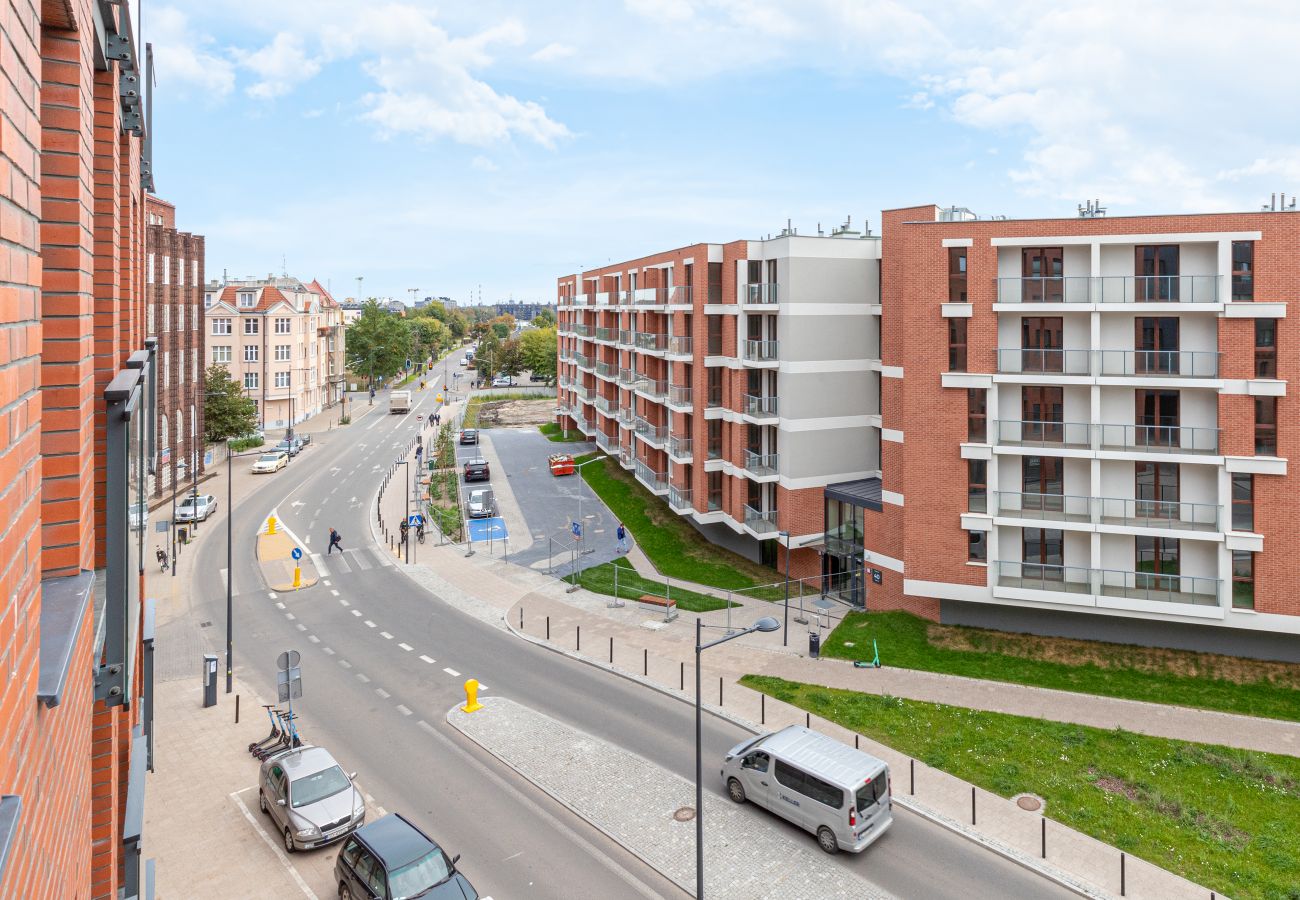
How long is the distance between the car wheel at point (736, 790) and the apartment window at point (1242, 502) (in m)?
18.5

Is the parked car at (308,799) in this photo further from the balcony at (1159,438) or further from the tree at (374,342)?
the tree at (374,342)

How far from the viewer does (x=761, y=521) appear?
3556cm

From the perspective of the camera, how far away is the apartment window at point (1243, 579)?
24719mm

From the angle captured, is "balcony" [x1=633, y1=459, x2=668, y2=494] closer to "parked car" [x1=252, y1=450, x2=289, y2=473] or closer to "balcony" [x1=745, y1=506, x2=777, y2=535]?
"balcony" [x1=745, y1=506, x2=777, y2=535]

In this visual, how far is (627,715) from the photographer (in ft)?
77.0

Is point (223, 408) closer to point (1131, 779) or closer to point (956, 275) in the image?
point (956, 275)

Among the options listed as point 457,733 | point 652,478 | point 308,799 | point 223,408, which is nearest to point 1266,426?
point 457,733

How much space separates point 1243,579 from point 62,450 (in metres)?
30.7

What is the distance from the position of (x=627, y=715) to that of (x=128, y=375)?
727 inches

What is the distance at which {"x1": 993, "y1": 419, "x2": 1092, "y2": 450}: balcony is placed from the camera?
2730 centimetres

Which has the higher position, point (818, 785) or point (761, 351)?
point (761, 351)

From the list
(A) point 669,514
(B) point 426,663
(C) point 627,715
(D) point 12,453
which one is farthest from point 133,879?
(A) point 669,514

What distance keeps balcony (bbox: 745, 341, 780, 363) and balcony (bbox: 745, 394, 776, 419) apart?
1742 millimetres

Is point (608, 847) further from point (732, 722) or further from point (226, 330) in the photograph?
point (226, 330)
